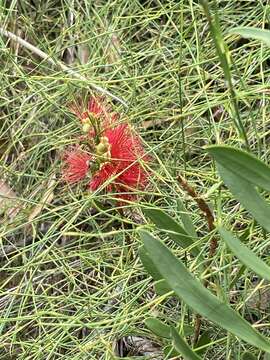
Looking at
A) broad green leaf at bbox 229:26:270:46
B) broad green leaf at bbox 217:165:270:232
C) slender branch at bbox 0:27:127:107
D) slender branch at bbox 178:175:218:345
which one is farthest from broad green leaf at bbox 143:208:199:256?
slender branch at bbox 0:27:127:107

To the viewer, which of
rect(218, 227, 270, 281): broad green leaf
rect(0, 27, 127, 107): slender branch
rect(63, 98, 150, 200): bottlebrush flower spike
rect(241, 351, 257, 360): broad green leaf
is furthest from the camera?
rect(0, 27, 127, 107): slender branch

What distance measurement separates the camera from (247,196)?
0.94m

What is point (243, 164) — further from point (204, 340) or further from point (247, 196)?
point (204, 340)

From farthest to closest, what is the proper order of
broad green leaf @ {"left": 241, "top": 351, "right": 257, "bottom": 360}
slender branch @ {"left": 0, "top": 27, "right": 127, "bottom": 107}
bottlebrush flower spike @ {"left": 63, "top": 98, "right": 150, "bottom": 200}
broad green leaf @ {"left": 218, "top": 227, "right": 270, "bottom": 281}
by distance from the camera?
slender branch @ {"left": 0, "top": 27, "right": 127, "bottom": 107} → bottlebrush flower spike @ {"left": 63, "top": 98, "right": 150, "bottom": 200} → broad green leaf @ {"left": 241, "top": 351, "right": 257, "bottom": 360} → broad green leaf @ {"left": 218, "top": 227, "right": 270, "bottom": 281}

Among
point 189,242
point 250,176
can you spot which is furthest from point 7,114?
point 250,176

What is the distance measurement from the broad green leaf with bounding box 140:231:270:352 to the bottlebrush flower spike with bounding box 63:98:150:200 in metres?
0.34

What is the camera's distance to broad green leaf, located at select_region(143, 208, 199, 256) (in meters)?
1.06

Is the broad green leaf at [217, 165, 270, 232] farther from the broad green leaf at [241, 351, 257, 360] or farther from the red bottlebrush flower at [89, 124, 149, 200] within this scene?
the red bottlebrush flower at [89, 124, 149, 200]

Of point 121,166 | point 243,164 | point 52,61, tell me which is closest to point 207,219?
point 243,164

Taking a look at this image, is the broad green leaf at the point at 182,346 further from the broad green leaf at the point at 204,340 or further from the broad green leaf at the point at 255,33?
the broad green leaf at the point at 255,33

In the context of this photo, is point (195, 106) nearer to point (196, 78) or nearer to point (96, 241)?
point (196, 78)

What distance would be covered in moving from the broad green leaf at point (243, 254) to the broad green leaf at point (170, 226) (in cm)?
15

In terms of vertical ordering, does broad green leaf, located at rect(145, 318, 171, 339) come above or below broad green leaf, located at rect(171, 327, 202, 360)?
below

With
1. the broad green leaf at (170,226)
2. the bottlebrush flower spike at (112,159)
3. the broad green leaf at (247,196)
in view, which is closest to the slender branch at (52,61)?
the bottlebrush flower spike at (112,159)
